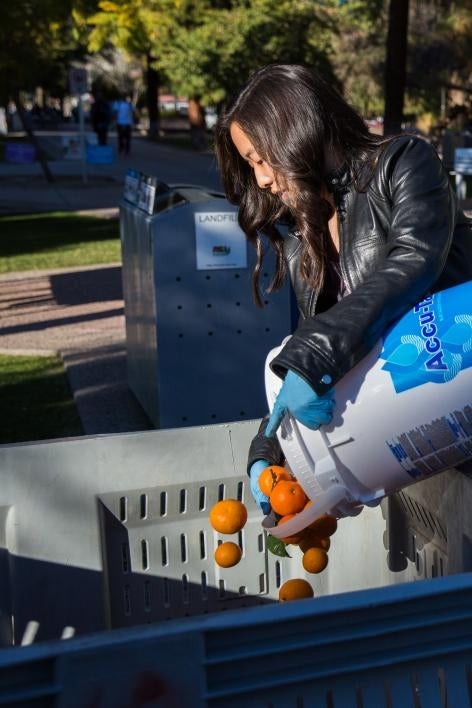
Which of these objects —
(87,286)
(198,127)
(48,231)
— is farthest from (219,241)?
(198,127)

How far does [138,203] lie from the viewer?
614 cm

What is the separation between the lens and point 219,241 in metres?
5.71

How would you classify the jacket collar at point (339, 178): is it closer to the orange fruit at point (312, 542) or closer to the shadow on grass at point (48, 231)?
the orange fruit at point (312, 542)

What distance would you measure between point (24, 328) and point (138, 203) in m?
3.83

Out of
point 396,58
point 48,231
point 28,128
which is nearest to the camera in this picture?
point 396,58

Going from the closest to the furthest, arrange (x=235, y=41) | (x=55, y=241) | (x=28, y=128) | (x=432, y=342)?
(x=432, y=342) < (x=55, y=241) < (x=28, y=128) < (x=235, y=41)

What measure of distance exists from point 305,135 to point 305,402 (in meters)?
0.62

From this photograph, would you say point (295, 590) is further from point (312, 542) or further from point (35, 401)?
point (35, 401)

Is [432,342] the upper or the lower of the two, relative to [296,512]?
upper

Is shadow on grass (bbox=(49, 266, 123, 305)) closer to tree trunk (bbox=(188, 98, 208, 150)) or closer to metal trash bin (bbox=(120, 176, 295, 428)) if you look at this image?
metal trash bin (bbox=(120, 176, 295, 428))

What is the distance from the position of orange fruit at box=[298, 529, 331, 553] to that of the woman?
0.14 meters

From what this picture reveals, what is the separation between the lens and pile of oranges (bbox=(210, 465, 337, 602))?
2.42 metres

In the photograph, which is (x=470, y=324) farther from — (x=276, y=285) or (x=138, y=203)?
(x=138, y=203)

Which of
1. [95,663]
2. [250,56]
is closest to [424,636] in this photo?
[95,663]
